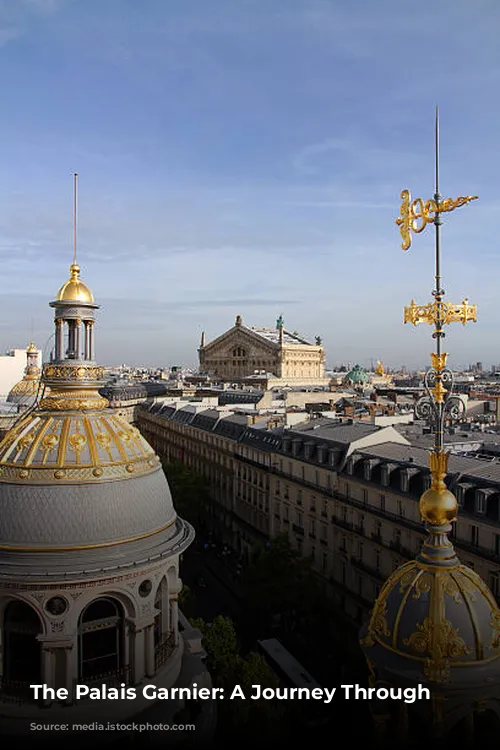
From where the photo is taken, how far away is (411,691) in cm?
1105

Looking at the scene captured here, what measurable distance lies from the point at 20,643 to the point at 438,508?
43.7 feet

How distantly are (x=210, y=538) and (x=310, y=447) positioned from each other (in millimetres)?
23580

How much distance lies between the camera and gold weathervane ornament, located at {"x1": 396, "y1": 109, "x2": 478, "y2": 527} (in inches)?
491

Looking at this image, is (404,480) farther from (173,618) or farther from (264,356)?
(264,356)

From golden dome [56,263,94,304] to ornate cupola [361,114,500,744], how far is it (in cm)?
1321

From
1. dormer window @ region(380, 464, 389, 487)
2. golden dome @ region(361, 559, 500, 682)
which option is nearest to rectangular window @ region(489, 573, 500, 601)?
dormer window @ region(380, 464, 389, 487)

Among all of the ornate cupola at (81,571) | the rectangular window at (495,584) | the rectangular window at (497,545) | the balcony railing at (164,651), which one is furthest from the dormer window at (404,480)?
the balcony railing at (164,651)

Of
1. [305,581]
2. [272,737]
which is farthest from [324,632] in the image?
[272,737]

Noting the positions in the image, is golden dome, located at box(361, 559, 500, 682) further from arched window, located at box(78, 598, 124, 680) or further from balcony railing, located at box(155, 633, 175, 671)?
balcony railing, located at box(155, 633, 175, 671)

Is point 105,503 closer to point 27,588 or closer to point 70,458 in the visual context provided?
point 70,458

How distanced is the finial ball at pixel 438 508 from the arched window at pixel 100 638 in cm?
1117

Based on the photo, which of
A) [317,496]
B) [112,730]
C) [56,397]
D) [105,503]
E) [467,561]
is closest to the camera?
[112,730]

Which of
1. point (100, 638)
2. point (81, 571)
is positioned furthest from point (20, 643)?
point (81, 571)

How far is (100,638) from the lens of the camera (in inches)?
765
